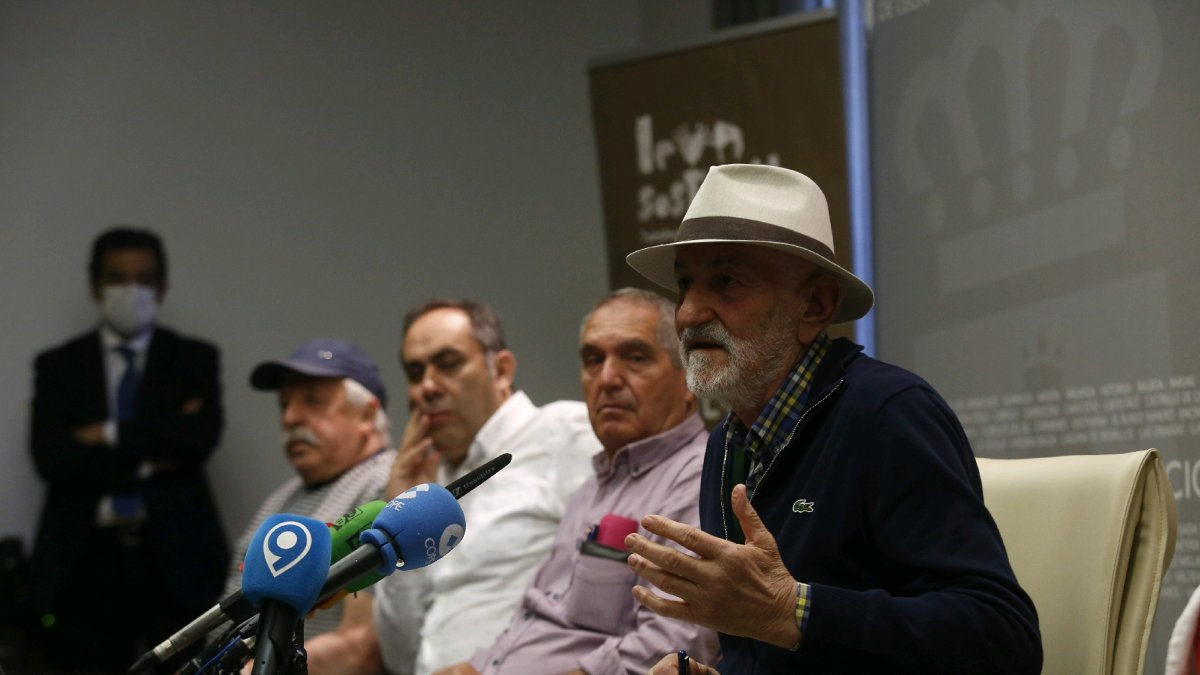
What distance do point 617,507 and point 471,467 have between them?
0.78 m

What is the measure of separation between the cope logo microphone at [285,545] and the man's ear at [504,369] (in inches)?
87.5

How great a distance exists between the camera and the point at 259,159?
5449 millimetres

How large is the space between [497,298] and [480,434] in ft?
6.38

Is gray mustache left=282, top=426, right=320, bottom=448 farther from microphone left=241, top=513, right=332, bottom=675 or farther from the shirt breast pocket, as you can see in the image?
microphone left=241, top=513, right=332, bottom=675

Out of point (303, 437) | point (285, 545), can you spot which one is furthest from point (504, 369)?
point (285, 545)

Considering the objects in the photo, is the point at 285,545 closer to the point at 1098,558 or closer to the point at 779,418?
the point at 779,418

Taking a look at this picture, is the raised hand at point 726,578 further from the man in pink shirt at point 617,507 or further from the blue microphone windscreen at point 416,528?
the man in pink shirt at point 617,507

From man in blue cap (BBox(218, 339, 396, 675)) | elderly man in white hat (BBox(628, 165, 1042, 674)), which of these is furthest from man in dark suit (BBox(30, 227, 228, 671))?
elderly man in white hat (BBox(628, 165, 1042, 674))

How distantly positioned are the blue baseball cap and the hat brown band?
2.06 meters

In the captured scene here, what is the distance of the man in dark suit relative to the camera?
184 inches

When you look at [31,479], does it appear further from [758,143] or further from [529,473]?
[758,143]

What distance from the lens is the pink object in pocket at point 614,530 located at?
2455 millimetres

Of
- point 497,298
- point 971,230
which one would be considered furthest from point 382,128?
point 971,230

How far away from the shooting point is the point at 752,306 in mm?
1895
